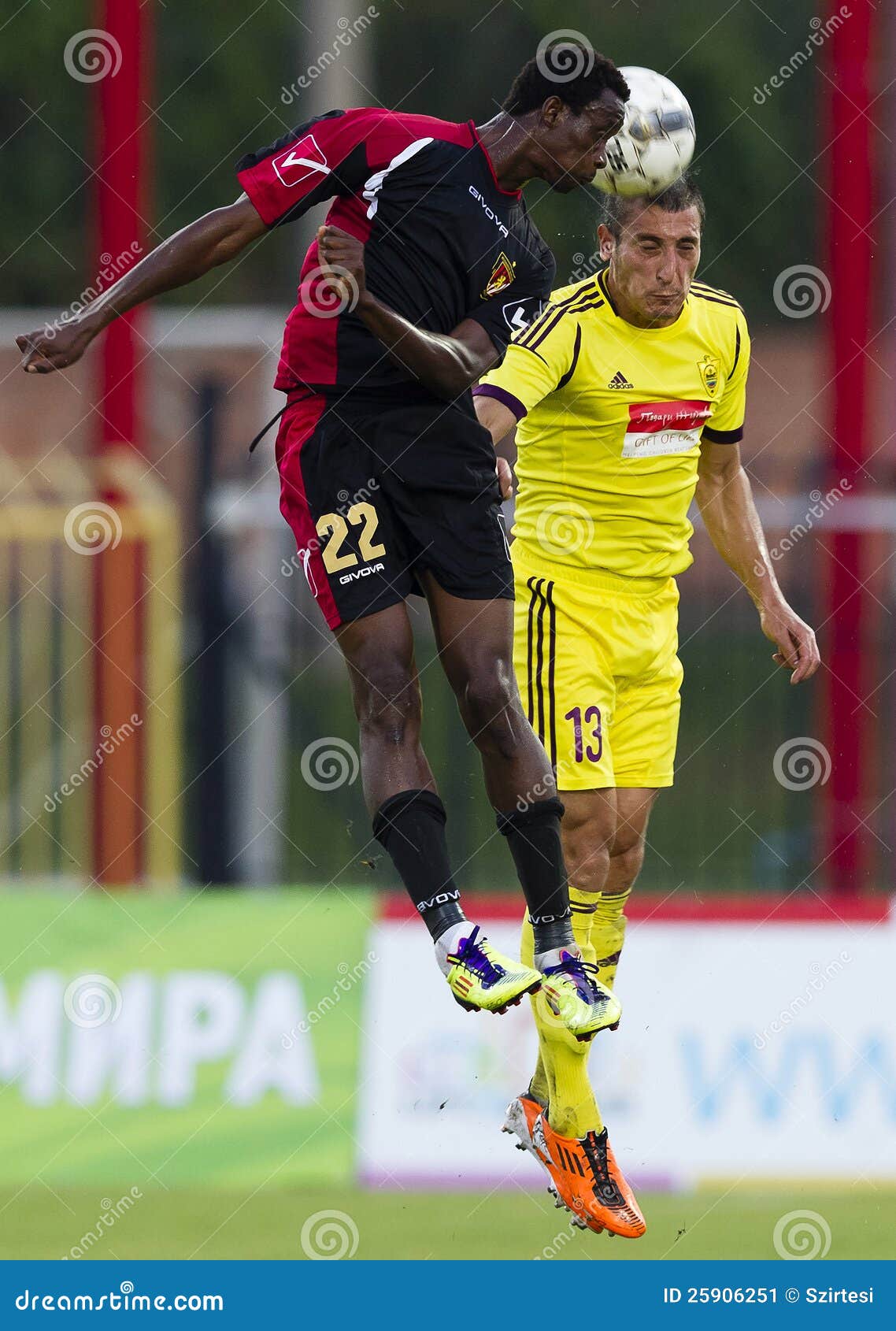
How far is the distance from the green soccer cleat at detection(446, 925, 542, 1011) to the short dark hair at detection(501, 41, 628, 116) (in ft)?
7.36

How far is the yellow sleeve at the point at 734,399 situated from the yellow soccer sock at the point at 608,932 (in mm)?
1500

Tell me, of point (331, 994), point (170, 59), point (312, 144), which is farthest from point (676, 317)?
point (170, 59)

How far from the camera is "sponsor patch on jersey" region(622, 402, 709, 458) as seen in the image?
6.35 meters

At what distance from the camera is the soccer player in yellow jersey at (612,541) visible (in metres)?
6.17

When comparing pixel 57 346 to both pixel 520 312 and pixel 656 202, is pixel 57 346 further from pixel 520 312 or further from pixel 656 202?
pixel 656 202

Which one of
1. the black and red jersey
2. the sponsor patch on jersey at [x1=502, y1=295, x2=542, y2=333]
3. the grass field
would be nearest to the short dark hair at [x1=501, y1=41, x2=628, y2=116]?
the black and red jersey

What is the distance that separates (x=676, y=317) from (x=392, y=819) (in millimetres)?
1822

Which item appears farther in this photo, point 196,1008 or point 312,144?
point 196,1008

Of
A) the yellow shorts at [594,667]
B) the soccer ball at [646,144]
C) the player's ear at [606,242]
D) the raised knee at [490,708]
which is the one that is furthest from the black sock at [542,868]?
the soccer ball at [646,144]

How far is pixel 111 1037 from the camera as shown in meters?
8.41

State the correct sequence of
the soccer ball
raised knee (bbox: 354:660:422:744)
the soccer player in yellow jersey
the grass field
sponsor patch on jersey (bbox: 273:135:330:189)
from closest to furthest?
sponsor patch on jersey (bbox: 273:135:330:189) → raised knee (bbox: 354:660:422:744) → the soccer ball → the soccer player in yellow jersey → the grass field

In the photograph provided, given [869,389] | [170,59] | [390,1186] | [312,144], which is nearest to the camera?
[312,144]

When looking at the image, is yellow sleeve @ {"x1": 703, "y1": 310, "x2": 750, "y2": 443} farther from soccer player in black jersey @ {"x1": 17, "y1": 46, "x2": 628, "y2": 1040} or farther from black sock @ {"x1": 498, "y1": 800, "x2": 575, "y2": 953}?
black sock @ {"x1": 498, "y1": 800, "x2": 575, "y2": 953}
